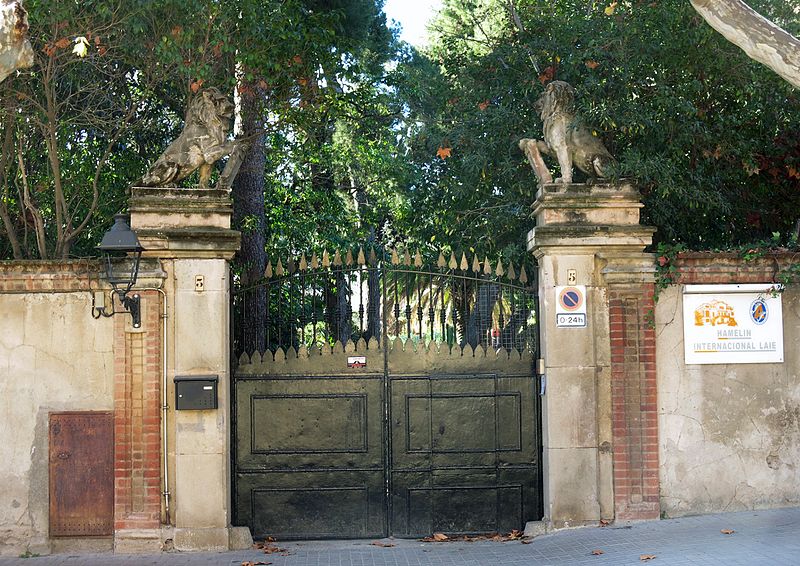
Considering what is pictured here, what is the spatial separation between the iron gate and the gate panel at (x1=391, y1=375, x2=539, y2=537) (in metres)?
0.01

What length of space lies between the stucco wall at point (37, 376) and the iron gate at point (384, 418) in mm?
1396

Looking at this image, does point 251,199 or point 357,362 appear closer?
point 357,362

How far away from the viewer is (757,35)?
721cm

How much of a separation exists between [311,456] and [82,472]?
2.14 m

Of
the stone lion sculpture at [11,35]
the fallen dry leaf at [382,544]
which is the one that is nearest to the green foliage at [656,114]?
the fallen dry leaf at [382,544]

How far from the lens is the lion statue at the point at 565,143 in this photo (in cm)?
876

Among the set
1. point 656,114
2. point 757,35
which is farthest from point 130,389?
point 757,35

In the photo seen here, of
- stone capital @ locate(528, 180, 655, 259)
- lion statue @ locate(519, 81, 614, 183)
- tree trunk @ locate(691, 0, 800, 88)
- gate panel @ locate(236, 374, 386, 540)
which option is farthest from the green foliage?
gate panel @ locate(236, 374, 386, 540)

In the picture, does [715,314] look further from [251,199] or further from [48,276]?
[251,199]

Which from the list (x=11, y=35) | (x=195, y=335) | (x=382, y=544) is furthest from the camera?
(x=382, y=544)

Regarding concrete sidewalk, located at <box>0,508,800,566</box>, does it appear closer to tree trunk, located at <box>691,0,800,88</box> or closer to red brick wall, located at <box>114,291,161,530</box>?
red brick wall, located at <box>114,291,161,530</box>

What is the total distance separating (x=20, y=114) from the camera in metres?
10.1

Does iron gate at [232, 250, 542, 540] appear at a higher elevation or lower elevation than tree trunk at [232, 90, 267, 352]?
lower

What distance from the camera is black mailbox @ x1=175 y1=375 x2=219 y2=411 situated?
8.19m
